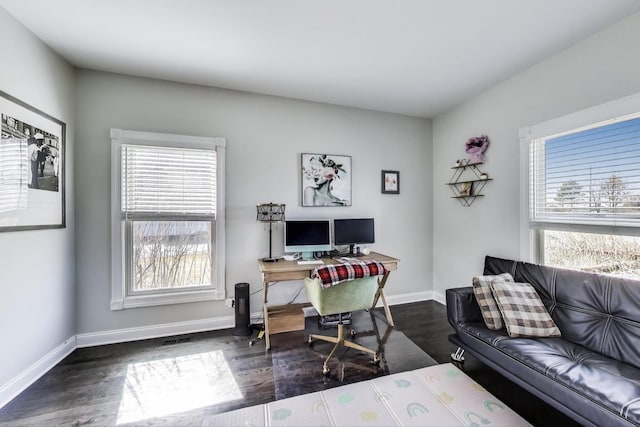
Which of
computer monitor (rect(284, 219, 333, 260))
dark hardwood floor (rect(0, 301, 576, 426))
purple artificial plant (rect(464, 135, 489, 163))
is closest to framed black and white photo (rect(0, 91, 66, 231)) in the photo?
dark hardwood floor (rect(0, 301, 576, 426))

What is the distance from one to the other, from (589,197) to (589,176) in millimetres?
166

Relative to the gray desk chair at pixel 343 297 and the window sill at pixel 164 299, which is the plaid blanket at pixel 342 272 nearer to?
the gray desk chair at pixel 343 297

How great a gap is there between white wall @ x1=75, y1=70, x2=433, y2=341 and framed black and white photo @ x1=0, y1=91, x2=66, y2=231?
10.3 inches

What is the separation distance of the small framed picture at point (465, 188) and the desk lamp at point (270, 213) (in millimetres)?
2190

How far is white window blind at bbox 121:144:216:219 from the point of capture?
8.26 ft

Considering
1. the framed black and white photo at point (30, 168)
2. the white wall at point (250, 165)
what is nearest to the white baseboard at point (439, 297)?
the white wall at point (250, 165)

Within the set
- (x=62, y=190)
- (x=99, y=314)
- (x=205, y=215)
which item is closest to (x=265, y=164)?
(x=205, y=215)

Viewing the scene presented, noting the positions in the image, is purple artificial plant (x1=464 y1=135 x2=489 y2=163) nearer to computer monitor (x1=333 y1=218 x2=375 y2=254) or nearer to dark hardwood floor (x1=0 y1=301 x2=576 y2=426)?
computer monitor (x1=333 y1=218 x2=375 y2=254)

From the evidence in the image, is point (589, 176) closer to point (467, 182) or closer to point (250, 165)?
point (467, 182)

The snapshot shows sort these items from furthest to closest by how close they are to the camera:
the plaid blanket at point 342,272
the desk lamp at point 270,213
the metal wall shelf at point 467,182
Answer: the metal wall shelf at point 467,182 → the desk lamp at point 270,213 → the plaid blanket at point 342,272

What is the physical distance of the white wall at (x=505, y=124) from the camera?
1.88 meters

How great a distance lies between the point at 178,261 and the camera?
2680 millimetres

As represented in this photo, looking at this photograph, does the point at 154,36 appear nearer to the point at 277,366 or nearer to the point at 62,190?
the point at 62,190

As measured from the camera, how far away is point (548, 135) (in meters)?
2.27
